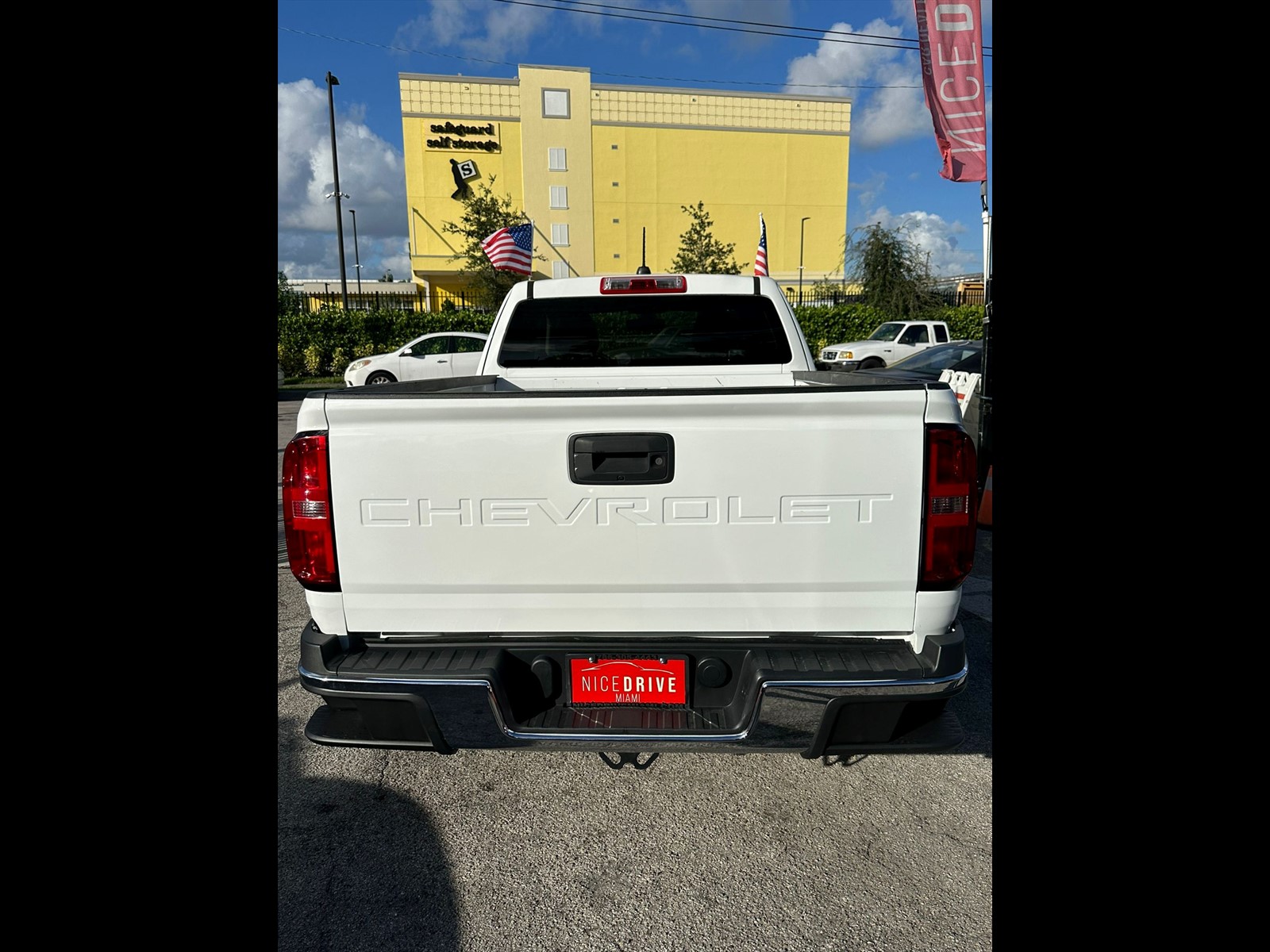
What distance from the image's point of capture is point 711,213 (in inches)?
1809

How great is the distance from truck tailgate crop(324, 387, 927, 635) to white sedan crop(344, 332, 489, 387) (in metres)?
14.4

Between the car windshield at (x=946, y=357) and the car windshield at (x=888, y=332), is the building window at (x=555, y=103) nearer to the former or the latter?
the car windshield at (x=888, y=332)

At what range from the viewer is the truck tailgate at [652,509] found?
6.76ft

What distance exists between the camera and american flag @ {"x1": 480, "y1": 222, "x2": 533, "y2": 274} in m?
14.0

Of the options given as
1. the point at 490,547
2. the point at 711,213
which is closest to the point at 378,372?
the point at 490,547

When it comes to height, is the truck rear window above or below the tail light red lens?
below

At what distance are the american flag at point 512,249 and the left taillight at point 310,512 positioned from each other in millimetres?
12449

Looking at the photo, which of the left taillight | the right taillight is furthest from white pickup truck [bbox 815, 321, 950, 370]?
the left taillight

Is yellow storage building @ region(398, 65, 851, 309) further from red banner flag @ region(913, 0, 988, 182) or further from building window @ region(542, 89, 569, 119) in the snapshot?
red banner flag @ region(913, 0, 988, 182)

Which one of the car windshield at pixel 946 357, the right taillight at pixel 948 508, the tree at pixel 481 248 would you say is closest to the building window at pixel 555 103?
the tree at pixel 481 248

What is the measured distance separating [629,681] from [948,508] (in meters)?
1.12

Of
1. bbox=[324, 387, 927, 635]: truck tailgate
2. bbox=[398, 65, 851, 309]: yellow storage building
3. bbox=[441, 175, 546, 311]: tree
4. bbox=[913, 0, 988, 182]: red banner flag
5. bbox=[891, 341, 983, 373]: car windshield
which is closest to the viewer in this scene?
bbox=[324, 387, 927, 635]: truck tailgate
